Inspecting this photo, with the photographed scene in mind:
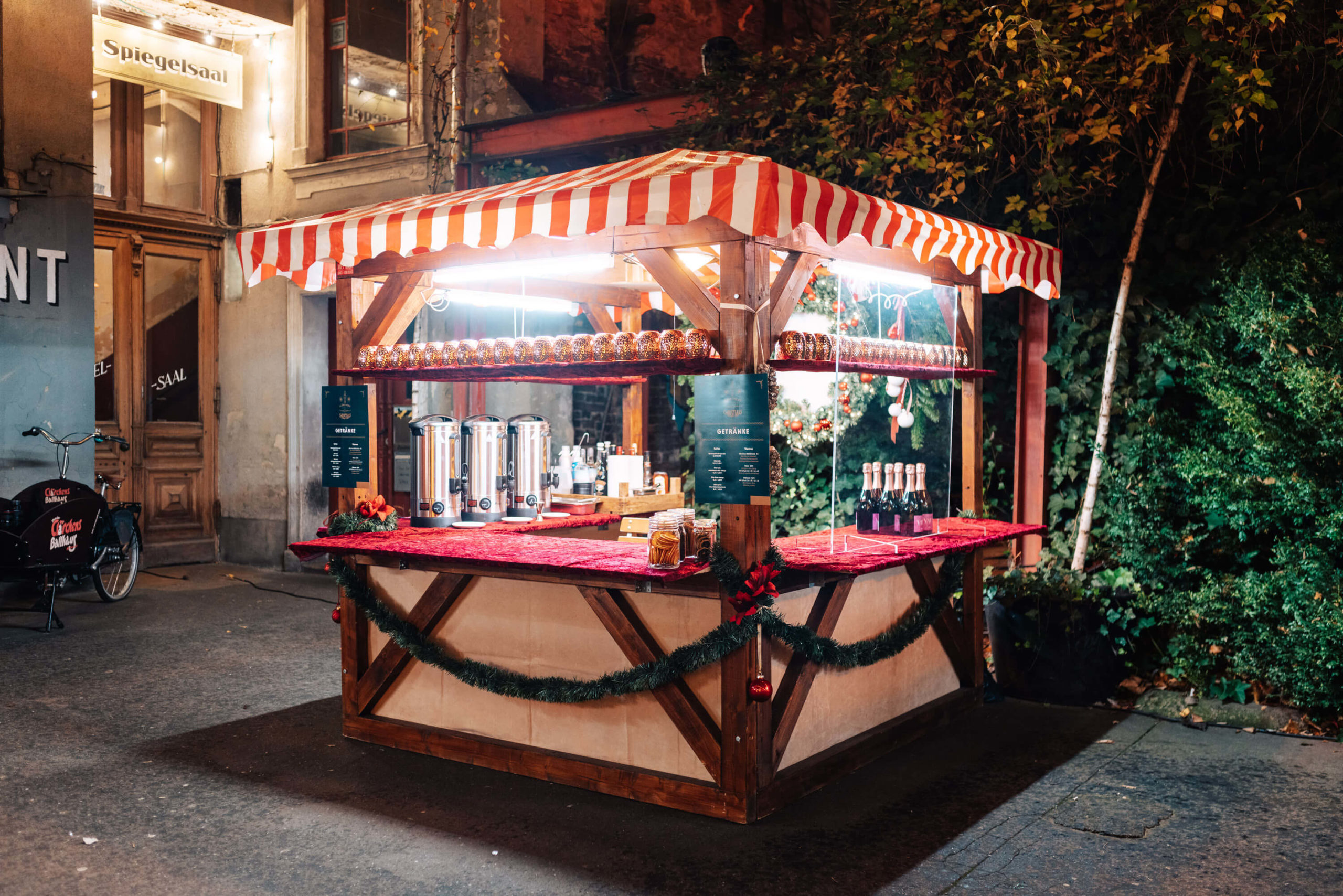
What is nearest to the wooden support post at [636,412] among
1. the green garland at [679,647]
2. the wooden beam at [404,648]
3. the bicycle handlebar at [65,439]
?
the green garland at [679,647]

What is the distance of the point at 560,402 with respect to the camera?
945 cm

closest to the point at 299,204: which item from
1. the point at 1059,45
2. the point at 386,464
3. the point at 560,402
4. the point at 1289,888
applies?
the point at 560,402

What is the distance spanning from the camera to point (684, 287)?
402 cm

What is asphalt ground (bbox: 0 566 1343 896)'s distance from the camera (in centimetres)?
348

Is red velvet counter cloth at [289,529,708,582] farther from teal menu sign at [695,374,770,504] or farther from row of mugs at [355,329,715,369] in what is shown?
row of mugs at [355,329,715,369]

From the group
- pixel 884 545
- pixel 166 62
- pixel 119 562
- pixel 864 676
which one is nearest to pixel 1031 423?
pixel 884 545

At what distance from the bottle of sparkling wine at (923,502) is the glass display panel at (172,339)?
26.1 ft

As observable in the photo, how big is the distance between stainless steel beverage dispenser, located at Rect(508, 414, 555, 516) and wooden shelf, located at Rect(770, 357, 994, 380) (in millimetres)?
1496

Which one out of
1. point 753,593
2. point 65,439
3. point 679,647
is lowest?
point 679,647

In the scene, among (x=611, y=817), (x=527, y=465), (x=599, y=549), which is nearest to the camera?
(x=611, y=817)

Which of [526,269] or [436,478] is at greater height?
[526,269]

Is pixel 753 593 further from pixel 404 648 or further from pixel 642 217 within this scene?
pixel 404 648

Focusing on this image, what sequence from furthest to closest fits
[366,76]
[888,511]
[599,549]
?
[366,76]
[888,511]
[599,549]

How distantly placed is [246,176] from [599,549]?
302 inches
